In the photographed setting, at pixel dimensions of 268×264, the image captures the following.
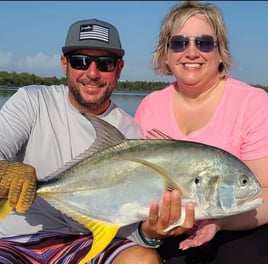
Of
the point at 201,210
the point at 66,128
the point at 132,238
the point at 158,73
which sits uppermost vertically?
the point at 158,73

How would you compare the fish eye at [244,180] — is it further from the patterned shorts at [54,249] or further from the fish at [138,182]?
the patterned shorts at [54,249]

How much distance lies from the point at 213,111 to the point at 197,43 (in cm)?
51

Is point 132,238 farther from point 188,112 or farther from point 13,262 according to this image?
point 188,112

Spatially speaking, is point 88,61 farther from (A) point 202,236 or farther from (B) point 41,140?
(A) point 202,236

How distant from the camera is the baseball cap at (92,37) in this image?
3.66 metres

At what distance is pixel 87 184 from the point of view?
3.03 meters

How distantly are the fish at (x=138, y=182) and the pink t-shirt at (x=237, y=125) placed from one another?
0.63 meters

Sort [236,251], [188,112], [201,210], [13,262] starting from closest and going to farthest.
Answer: [201,210], [13,262], [236,251], [188,112]

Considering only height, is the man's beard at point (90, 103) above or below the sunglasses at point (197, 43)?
below

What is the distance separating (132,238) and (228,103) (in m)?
1.19

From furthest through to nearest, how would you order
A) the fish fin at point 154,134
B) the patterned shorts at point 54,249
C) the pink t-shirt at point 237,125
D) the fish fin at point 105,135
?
1. the pink t-shirt at point 237,125
2. the fish fin at point 154,134
3. the patterned shorts at point 54,249
4. the fish fin at point 105,135

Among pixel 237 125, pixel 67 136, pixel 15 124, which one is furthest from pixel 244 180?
pixel 15 124

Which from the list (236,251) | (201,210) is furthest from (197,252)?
(201,210)

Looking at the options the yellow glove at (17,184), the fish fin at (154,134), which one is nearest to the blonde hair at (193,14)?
the fish fin at (154,134)
